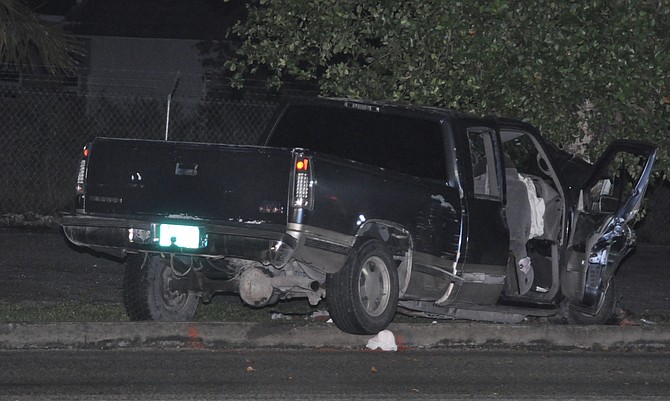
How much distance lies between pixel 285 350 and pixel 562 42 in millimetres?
3802

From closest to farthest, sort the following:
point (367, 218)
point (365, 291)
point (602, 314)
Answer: point (367, 218) → point (365, 291) → point (602, 314)

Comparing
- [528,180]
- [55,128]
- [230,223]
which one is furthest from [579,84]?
[55,128]

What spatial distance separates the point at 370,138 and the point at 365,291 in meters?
1.39

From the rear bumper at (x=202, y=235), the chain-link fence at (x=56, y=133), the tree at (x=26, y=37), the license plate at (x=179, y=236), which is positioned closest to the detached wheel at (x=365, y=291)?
the rear bumper at (x=202, y=235)

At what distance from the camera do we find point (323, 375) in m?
7.72

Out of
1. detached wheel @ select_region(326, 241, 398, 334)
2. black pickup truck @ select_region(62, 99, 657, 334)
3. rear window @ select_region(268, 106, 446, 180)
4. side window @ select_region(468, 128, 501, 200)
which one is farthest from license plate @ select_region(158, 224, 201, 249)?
side window @ select_region(468, 128, 501, 200)

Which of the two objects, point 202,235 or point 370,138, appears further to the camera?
point 370,138

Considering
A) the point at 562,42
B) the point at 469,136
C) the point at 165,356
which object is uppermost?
A: the point at 562,42

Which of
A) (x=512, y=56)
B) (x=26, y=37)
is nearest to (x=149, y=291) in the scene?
(x=26, y=37)

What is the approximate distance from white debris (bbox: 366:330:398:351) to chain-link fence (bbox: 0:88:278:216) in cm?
864

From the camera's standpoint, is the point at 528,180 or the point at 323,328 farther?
the point at 528,180

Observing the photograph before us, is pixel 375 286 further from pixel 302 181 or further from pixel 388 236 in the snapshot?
pixel 302 181

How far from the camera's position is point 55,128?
17.2 metres

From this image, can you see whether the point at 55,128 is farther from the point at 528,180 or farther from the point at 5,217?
the point at 528,180
